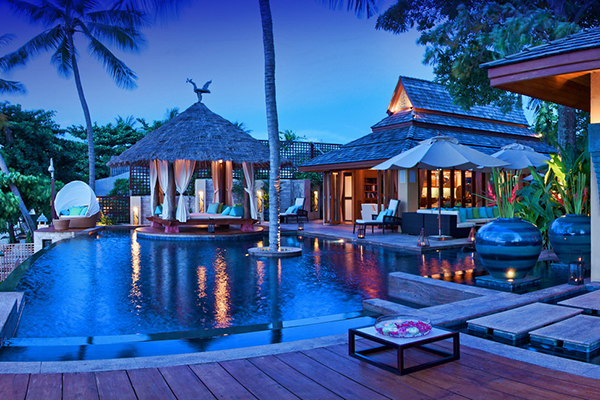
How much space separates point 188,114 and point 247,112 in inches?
1129

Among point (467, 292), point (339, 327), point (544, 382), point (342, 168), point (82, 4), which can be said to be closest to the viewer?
point (544, 382)

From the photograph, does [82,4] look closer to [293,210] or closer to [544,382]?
[293,210]

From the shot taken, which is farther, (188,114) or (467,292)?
(188,114)

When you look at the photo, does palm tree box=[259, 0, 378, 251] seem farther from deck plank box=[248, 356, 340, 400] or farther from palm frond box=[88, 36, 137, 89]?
palm frond box=[88, 36, 137, 89]

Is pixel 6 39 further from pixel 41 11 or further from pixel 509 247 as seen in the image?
pixel 509 247

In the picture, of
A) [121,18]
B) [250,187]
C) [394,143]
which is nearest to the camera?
[394,143]

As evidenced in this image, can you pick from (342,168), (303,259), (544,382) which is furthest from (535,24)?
(544,382)

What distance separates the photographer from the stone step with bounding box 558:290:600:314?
4.30 metres

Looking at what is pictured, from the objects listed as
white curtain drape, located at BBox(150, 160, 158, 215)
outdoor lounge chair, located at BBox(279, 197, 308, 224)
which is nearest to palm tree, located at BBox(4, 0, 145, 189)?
white curtain drape, located at BBox(150, 160, 158, 215)

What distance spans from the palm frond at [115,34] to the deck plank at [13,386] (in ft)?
62.9

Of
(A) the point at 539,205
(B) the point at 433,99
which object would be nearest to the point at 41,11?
(B) the point at 433,99

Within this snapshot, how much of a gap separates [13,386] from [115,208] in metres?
17.2

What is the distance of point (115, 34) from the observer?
19.7 m

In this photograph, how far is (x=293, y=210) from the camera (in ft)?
58.9
